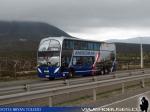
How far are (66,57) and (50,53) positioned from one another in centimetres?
148

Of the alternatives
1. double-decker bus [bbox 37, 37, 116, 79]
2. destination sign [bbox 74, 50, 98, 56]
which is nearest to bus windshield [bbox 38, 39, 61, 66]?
double-decker bus [bbox 37, 37, 116, 79]

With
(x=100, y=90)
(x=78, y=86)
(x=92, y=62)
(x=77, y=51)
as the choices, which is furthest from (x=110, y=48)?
(x=78, y=86)

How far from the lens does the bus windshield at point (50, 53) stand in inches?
1484

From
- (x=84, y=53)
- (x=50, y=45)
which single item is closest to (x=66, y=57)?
(x=50, y=45)

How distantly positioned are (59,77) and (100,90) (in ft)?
51.5

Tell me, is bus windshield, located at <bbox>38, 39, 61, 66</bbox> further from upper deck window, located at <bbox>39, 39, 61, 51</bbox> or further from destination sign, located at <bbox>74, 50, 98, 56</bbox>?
destination sign, located at <bbox>74, 50, 98, 56</bbox>

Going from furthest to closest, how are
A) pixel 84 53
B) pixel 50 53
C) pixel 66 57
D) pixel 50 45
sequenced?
pixel 84 53
pixel 66 57
pixel 50 45
pixel 50 53

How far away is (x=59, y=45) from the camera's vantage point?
3750 cm

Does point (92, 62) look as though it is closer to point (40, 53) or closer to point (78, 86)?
point (40, 53)

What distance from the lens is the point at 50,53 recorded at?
38062 mm

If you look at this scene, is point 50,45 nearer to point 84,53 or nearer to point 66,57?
point 66,57

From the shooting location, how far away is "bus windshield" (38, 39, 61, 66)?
37.7m

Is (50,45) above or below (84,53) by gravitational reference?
above

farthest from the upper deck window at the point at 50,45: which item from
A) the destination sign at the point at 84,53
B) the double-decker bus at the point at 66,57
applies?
the destination sign at the point at 84,53
